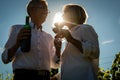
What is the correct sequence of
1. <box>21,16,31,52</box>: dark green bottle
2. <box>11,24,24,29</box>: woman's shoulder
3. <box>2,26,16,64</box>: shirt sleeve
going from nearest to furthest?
<box>21,16,31,52</box>: dark green bottle → <box>2,26,16,64</box>: shirt sleeve → <box>11,24,24,29</box>: woman's shoulder

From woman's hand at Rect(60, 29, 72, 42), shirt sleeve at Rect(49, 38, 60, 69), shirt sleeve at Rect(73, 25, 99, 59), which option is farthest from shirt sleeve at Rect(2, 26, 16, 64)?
shirt sleeve at Rect(73, 25, 99, 59)

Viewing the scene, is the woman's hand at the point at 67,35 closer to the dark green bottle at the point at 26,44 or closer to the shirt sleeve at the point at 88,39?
the shirt sleeve at the point at 88,39

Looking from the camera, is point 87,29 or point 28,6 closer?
point 87,29

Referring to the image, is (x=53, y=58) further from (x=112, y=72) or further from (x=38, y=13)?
(x=112, y=72)

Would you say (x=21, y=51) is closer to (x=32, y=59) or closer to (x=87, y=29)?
(x=32, y=59)

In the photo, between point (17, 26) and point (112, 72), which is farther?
point (112, 72)

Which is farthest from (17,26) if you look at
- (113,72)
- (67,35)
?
(113,72)

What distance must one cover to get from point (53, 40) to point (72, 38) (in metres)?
1.18

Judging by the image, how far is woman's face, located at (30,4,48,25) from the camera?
19.6ft

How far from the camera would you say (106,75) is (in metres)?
19.7

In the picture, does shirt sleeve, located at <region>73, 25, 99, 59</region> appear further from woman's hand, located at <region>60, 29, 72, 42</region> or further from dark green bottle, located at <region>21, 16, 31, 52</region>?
dark green bottle, located at <region>21, 16, 31, 52</region>

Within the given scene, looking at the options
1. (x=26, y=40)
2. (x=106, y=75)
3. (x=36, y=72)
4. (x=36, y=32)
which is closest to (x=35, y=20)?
(x=36, y=32)

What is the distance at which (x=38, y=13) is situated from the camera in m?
5.98

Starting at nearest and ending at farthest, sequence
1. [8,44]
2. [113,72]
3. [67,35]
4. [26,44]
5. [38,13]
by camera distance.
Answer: [67,35] → [26,44] → [8,44] → [38,13] → [113,72]
